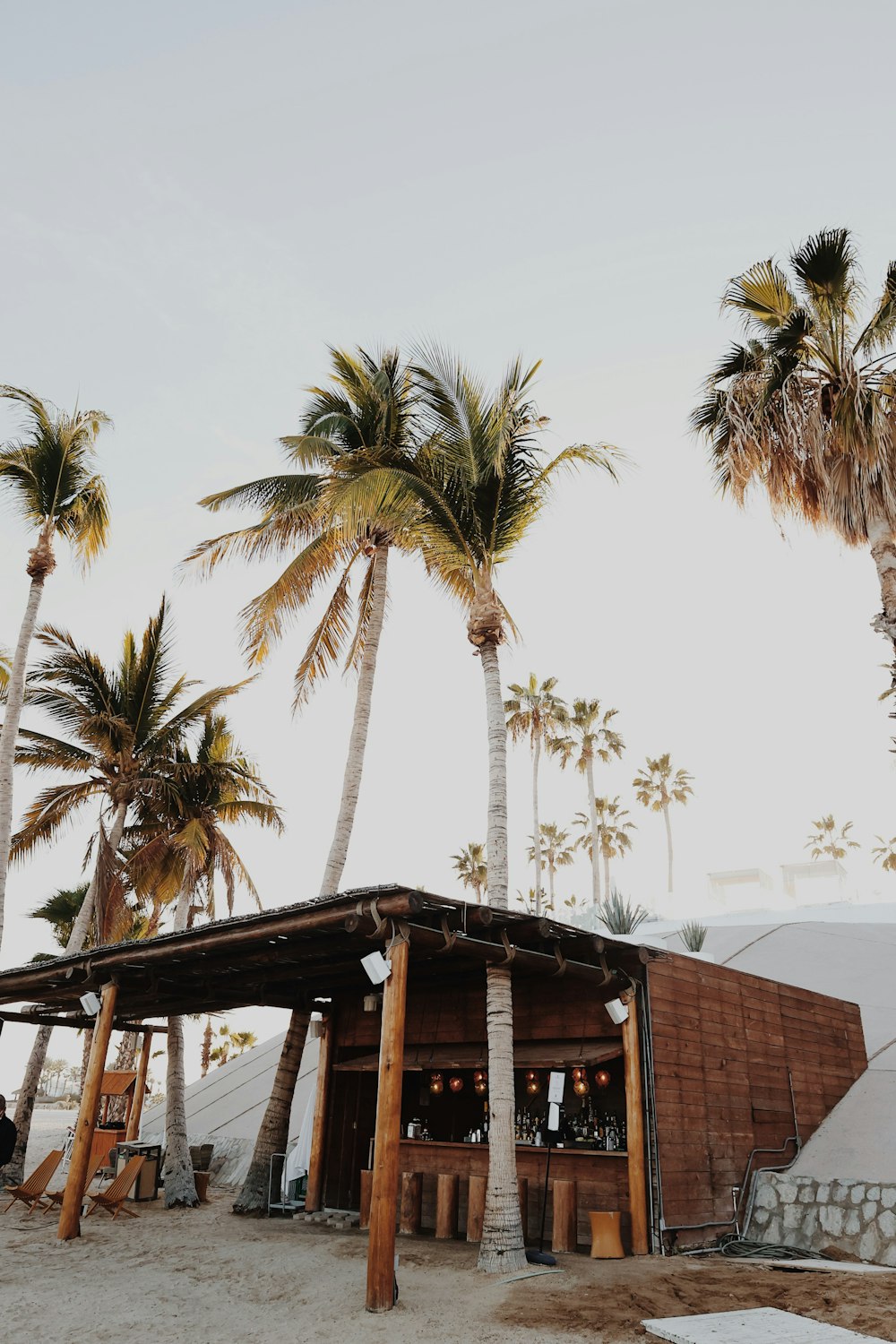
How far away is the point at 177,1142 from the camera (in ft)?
48.2

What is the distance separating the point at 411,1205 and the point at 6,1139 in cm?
553

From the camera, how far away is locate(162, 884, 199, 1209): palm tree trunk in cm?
1422

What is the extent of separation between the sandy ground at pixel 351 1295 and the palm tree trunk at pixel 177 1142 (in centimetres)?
391

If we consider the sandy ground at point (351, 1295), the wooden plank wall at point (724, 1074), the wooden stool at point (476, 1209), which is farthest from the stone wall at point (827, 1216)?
the wooden stool at point (476, 1209)

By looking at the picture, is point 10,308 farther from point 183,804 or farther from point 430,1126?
point 430,1126

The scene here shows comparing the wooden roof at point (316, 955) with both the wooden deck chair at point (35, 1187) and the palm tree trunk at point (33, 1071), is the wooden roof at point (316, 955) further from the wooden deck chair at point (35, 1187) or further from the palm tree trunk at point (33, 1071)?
the palm tree trunk at point (33, 1071)

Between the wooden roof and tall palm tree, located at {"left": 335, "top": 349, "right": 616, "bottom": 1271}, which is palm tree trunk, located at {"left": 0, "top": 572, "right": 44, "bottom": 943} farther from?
tall palm tree, located at {"left": 335, "top": 349, "right": 616, "bottom": 1271}

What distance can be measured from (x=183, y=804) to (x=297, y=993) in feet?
17.8

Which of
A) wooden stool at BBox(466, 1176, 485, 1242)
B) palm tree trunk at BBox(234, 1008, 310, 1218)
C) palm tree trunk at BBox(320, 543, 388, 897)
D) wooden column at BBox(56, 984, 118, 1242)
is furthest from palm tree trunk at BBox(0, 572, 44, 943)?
wooden stool at BBox(466, 1176, 485, 1242)

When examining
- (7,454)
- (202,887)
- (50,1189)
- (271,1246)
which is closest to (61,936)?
(202,887)

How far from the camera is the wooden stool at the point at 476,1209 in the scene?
10.8 metres

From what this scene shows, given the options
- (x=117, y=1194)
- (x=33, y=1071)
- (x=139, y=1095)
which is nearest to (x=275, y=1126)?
(x=117, y=1194)

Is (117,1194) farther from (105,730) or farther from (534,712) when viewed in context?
(534,712)

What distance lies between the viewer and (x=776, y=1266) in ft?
29.5
